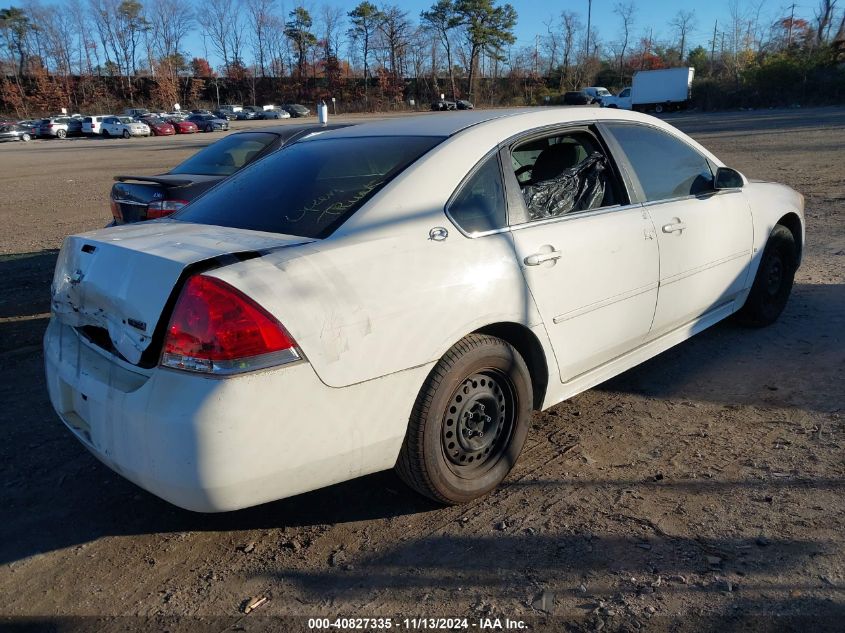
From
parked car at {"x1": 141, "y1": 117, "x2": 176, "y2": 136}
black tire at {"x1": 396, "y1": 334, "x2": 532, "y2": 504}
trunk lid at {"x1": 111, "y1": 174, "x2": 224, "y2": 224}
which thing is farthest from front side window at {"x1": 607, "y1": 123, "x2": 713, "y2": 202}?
parked car at {"x1": 141, "y1": 117, "x2": 176, "y2": 136}

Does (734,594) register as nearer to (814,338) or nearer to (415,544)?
(415,544)

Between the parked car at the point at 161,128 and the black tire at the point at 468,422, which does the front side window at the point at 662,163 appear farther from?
the parked car at the point at 161,128

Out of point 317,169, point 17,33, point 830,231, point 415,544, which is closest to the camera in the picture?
point 415,544

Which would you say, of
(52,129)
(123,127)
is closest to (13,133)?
(52,129)

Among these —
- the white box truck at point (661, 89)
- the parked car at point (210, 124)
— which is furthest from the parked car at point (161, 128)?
the white box truck at point (661, 89)

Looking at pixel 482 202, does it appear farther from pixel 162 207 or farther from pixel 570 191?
pixel 162 207

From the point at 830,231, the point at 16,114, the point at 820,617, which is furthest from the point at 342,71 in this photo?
the point at 820,617

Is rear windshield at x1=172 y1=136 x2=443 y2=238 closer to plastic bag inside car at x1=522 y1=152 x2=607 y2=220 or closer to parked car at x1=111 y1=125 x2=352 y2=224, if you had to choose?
plastic bag inside car at x1=522 y1=152 x2=607 y2=220

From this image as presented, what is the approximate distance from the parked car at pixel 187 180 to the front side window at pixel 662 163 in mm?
2560

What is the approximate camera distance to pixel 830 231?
28.0ft

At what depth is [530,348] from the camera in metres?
3.21

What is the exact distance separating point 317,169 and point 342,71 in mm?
100399

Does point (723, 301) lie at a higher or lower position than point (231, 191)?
lower

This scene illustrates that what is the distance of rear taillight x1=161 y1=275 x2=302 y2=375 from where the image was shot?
2.30 m
